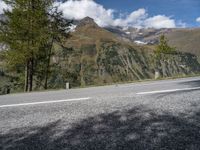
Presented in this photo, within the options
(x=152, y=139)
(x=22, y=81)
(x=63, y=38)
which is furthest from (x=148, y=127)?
(x=22, y=81)

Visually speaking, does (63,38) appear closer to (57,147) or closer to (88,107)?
(88,107)

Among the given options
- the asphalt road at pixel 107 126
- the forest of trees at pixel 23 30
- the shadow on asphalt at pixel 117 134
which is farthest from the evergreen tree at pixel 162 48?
the shadow on asphalt at pixel 117 134

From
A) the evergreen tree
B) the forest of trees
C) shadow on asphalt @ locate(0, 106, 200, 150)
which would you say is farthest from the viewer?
the evergreen tree

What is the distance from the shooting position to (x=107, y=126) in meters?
4.83

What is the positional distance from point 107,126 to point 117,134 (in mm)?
466

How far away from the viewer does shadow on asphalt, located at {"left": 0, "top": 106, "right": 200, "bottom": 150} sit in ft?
12.9

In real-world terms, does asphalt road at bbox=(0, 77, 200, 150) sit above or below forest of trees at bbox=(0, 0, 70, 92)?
below

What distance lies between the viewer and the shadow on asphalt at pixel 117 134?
395cm

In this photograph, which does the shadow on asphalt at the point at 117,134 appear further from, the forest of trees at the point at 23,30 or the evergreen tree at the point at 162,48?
the evergreen tree at the point at 162,48

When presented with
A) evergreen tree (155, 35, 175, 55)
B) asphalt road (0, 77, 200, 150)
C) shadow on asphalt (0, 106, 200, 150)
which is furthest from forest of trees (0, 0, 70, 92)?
evergreen tree (155, 35, 175, 55)

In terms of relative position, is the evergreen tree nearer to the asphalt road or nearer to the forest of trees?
the forest of trees

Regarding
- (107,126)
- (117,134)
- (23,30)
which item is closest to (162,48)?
(23,30)

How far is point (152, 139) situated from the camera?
4.09 meters

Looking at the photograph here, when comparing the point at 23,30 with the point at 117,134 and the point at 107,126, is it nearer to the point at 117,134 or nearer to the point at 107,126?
the point at 107,126
